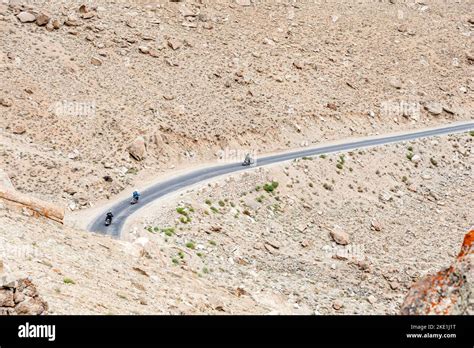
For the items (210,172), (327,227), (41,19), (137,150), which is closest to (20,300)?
(327,227)

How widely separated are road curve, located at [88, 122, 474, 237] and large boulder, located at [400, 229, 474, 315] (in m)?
23.8

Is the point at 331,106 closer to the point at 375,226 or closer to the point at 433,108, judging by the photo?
the point at 433,108

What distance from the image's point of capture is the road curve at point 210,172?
109 feet

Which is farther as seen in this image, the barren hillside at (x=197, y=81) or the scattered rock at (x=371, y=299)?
the barren hillside at (x=197, y=81)

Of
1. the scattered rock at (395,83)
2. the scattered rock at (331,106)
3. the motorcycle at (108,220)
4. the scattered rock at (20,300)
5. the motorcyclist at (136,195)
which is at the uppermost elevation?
the scattered rock at (395,83)

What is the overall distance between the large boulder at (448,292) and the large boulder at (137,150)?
1415 inches

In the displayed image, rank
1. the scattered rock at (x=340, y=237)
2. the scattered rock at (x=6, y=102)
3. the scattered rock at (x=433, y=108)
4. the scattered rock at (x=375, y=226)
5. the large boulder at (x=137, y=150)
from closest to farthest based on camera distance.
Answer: the scattered rock at (x=340, y=237)
the scattered rock at (x=375, y=226)
the scattered rock at (x=6, y=102)
the large boulder at (x=137, y=150)
the scattered rock at (x=433, y=108)

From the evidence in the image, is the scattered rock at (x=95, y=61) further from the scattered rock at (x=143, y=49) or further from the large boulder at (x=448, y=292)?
the large boulder at (x=448, y=292)

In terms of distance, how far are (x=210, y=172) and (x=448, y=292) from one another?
34528 mm

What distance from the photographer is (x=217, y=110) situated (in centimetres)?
5141

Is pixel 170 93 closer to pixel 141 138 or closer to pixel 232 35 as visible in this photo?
pixel 141 138

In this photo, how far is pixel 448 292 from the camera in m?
9.37

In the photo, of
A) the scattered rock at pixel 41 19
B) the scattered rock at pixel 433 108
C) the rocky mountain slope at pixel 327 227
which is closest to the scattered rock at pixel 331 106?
the rocky mountain slope at pixel 327 227

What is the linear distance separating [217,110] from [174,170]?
10.6 meters
